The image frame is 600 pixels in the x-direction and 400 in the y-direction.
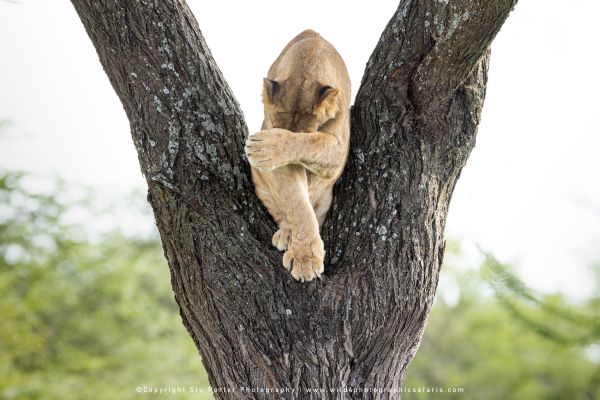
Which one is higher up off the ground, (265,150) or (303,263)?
(265,150)

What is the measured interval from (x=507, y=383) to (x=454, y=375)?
1.30 m

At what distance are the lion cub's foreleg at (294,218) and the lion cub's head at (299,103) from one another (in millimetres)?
238

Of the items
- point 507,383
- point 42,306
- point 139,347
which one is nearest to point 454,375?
point 507,383

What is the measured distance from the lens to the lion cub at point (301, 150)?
3.54m

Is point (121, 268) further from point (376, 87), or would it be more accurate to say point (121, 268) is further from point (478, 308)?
point (376, 87)

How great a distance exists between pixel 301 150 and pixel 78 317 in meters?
14.2

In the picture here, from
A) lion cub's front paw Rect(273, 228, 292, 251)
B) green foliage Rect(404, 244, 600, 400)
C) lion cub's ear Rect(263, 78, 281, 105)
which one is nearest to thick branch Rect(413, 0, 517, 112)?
lion cub's ear Rect(263, 78, 281, 105)

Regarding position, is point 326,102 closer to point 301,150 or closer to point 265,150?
point 301,150

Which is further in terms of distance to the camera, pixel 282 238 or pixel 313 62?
pixel 313 62

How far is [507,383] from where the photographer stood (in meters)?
17.9

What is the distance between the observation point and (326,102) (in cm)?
366

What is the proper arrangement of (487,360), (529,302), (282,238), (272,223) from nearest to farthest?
(282,238) < (272,223) < (529,302) < (487,360)

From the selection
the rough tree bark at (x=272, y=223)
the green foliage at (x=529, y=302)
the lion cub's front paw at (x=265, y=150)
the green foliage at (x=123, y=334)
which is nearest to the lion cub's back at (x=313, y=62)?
the rough tree bark at (x=272, y=223)

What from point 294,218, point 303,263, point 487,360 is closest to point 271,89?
point 294,218
